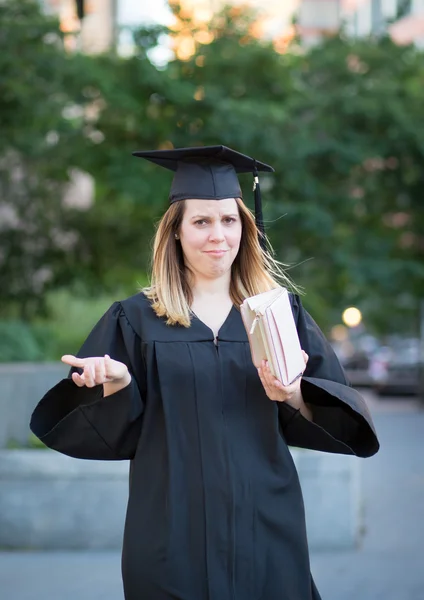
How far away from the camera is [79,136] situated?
16047mm

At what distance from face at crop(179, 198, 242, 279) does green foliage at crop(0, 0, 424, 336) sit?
29.6ft

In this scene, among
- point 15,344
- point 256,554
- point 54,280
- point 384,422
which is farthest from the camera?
point 384,422

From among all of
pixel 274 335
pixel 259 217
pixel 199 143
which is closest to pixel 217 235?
pixel 259 217

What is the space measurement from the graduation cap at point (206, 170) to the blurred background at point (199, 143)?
638 cm

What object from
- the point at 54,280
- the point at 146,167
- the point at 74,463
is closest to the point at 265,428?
the point at 74,463

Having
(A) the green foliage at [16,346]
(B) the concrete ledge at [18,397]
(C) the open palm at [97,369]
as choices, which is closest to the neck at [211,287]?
(C) the open palm at [97,369]

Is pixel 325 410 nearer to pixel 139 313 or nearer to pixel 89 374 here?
pixel 139 313

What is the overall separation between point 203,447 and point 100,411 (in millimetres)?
341

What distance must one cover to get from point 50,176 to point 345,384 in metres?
16.1

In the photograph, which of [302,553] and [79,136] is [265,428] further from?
[79,136]

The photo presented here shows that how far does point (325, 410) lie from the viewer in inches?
130

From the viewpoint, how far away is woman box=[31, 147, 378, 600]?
10.1ft

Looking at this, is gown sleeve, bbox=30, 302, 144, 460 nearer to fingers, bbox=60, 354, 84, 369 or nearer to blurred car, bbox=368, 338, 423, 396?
fingers, bbox=60, 354, 84, 369

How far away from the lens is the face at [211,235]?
327cm
